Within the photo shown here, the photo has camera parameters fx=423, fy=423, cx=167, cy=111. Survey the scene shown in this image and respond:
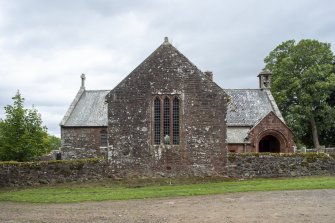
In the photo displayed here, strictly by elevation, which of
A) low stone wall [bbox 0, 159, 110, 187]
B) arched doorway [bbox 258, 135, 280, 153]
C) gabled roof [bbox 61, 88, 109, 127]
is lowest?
A: low stone wall [bbox 0, 159, 110, 187]

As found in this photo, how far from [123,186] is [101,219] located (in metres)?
12.7

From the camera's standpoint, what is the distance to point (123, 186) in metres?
26.8

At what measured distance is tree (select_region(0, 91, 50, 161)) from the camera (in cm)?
3553

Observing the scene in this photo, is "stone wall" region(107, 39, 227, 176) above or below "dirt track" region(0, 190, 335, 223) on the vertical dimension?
above

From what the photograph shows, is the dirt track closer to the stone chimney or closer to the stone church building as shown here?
the stone church building

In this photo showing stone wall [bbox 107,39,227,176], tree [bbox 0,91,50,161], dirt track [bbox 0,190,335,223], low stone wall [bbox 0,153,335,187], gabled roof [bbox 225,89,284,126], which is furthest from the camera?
gabled roof [bbox 225,89,284,126]

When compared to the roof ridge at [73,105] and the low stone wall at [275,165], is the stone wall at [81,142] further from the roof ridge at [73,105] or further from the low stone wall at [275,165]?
the low stone wall at [275,165]

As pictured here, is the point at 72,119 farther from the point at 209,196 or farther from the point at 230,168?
the point at 209,196

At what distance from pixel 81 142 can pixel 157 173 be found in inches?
655

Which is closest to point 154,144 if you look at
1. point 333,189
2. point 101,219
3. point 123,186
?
point 123,186

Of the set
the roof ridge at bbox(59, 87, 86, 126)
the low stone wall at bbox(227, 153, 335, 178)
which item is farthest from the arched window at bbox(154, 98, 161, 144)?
the roof ridge at bbox(59, 87, 86, 126)

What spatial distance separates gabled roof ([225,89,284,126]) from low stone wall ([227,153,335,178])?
41.9 ft

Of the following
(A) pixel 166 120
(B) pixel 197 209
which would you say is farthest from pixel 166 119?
(B) pixel 197 209

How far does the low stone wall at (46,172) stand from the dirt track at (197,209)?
7.41 m
